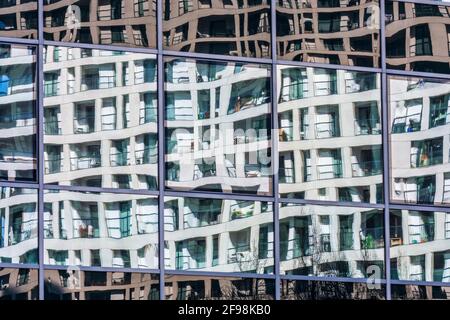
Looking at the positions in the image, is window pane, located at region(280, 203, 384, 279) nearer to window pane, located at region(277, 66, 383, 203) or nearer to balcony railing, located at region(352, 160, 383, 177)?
window pane, located at region(277, 66, 383, 203)

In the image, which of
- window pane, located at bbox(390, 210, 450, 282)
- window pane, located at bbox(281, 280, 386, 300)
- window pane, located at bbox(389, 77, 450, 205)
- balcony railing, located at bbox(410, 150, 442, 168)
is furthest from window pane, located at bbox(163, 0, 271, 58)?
window pane, located at bbox(281, 280, 386, 300)

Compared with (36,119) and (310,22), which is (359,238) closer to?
(310,22)

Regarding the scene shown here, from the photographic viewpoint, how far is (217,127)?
20109 mm

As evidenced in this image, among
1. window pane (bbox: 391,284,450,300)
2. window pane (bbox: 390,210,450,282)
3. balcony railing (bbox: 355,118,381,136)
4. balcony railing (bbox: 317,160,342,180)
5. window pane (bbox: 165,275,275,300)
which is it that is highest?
balcony railing (bbox: 355,118,381,136)

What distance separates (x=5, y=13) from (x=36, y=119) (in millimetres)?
1417

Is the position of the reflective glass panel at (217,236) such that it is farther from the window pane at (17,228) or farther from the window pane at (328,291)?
the window pane at (17,228)

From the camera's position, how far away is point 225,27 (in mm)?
20266

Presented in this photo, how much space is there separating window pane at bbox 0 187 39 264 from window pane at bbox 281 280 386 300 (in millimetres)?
3386

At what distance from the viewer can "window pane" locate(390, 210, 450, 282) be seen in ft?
67.3

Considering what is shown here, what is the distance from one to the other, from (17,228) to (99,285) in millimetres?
1277

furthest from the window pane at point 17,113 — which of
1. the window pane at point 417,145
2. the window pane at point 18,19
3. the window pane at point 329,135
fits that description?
the window pane at point 417,145

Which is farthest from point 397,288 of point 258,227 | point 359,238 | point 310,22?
point 310,22

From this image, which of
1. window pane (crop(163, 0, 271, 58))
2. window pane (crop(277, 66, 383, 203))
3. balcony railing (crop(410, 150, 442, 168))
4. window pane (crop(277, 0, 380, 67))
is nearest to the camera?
window pane (crop(163, 0, 271, 58))

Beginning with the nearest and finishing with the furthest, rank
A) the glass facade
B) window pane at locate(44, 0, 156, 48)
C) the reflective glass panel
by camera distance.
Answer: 1. the glass facade
2. window pane at locate(44, 0, 156, 48)
3. the reflective glass panel
